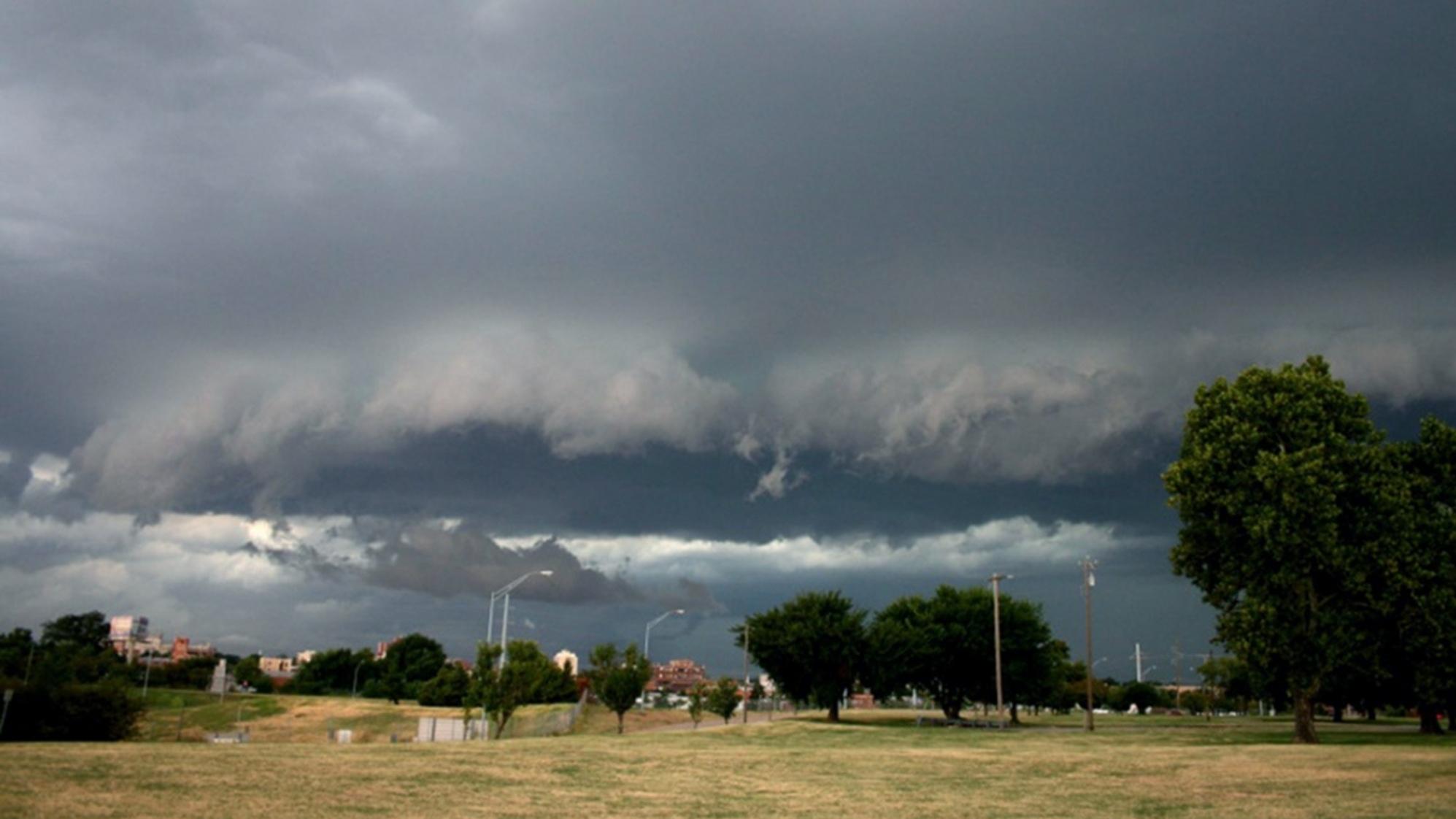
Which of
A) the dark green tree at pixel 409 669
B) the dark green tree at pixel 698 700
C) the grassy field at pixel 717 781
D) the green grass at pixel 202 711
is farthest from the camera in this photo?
the dark green tree at pixel 409 669

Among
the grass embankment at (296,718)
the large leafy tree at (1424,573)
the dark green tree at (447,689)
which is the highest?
the large leafy tree at (1424,573)

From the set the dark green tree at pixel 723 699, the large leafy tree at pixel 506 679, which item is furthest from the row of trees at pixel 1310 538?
the dark green tree at pixel 723 699

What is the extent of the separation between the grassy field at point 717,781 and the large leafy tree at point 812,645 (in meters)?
45.8

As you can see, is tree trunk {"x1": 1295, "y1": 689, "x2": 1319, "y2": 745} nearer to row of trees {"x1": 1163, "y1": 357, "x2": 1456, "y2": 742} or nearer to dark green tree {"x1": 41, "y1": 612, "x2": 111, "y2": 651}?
row of trees {"x1": 1163, "y1": 357, "x2": 1456, "y2": 742}

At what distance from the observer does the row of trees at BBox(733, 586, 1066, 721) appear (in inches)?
3558

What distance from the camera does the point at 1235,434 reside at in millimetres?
51781

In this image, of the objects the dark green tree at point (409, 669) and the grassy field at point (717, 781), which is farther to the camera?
the dark green tree at point (409, 669)

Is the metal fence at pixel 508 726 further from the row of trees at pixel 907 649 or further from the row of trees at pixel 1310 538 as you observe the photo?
the row of trees at pixel 1310 538

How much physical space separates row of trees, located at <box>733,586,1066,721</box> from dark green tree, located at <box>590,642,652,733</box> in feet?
45.8

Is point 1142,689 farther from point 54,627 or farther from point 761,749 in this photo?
point 54,627

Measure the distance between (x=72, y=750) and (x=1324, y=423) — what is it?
52.4m

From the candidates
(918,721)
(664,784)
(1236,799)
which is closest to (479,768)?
(664,784)

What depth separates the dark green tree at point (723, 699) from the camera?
89375mm

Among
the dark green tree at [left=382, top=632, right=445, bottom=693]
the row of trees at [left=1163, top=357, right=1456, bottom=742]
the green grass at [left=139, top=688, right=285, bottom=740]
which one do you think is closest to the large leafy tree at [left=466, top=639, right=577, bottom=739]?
the green grass at [left=139, top=688, right=285, bottom=740]
